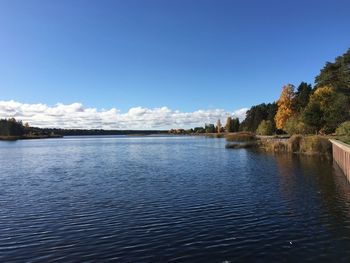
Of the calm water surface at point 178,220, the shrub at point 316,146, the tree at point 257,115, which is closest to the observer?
the calm water surface at point 178,220

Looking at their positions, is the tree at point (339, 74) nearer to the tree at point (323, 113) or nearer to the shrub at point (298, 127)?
the tree at point (323, 113)

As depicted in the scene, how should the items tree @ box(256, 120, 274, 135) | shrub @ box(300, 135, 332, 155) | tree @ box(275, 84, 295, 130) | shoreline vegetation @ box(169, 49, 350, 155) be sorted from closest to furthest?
1. shrub @ box(300, 135, 332, 155)
2. shoreline vegetation @ box(169, 49, 350, 155)
3. tree @ box(275, 84, 295, 130)
4. tree @ box(256, 120, 274, 135)

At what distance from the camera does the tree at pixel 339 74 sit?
5868 cm

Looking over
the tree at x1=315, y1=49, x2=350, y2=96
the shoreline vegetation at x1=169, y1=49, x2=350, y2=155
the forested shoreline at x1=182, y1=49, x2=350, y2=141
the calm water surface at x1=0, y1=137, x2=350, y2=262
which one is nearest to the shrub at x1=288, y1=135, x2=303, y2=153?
the shoreline vegetation at x1=169, y1=49, x2=350, y2=155

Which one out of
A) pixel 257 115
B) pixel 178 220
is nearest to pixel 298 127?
pixel 178 220

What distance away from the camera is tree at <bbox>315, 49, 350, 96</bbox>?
58684mm

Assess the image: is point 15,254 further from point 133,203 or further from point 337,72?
point 337,72

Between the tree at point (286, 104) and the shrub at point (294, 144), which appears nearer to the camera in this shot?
the shrub at point (294, 144)

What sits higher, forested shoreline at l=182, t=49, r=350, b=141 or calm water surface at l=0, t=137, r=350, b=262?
forested shoreline at l=182, t=49, r=350, b=141

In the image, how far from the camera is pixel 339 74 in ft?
209

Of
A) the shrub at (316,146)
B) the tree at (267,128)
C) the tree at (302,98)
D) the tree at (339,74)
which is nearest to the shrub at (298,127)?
the tree at (339,74)

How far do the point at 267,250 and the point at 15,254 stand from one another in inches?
390

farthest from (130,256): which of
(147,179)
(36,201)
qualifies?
(147,179)

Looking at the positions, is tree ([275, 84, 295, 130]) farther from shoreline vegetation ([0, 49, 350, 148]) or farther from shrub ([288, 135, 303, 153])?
shrub ([288, 135, 303, 153])
